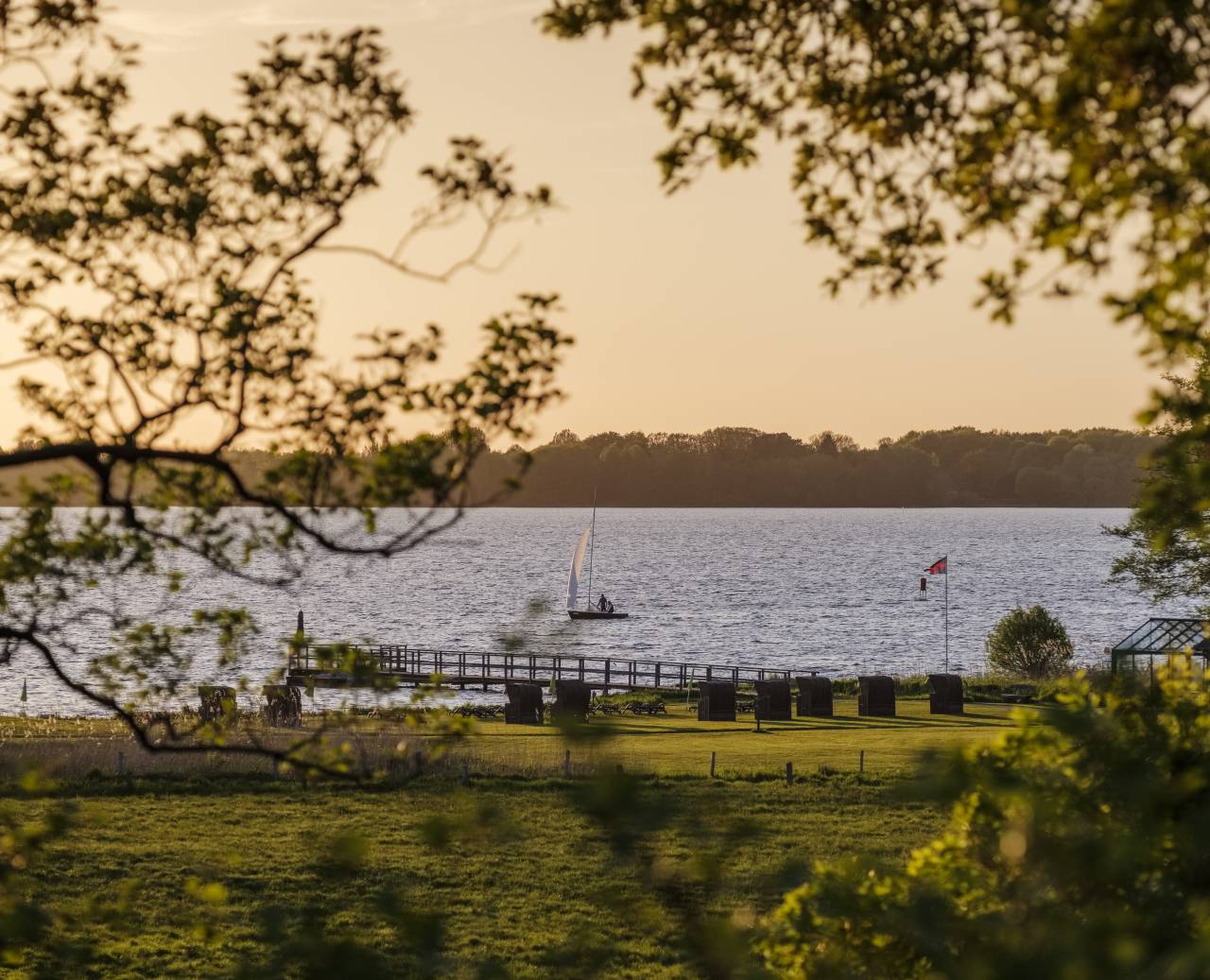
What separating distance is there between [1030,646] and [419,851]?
4089 centimetres

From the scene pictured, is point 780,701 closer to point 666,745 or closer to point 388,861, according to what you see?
point 666,745

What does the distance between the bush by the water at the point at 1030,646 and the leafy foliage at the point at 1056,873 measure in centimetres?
5274

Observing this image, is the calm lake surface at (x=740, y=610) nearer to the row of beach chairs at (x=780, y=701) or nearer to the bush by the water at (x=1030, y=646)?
the row of beach chairs at (x=780, y=701)

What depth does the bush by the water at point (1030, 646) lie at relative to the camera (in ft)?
186

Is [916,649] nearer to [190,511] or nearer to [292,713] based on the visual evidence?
[292,713]

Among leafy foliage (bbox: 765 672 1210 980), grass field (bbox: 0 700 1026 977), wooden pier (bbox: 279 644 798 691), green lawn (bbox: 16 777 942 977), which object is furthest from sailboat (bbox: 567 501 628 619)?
leafy foliage (bbox: 765 672 1210 980)

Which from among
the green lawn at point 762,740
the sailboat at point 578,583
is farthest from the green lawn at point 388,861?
the sailboat at point 578,583

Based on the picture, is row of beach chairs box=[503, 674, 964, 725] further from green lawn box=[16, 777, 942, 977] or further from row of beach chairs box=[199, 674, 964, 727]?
green lawn box=[16, 777, 942, 977]

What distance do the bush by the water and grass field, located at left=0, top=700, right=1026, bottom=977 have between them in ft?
75.8

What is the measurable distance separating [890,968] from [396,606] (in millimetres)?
124064

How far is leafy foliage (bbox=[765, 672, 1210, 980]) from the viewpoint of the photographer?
10.3 ft

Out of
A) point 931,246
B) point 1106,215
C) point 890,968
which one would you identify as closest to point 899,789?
point 890,968

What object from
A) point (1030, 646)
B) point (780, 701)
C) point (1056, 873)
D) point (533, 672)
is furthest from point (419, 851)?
point (1030, 646)

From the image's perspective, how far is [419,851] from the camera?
70.4 feet
